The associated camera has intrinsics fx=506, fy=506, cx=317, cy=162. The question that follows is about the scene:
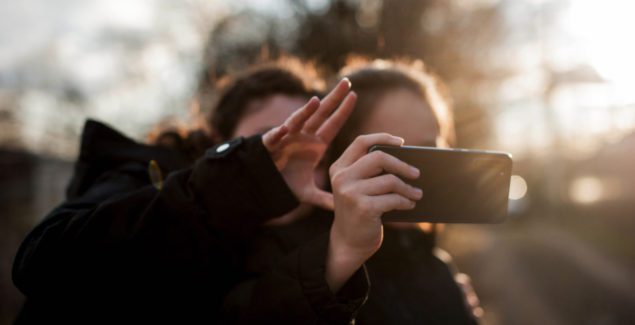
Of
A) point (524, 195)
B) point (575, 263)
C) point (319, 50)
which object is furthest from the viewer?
point (524, 195)

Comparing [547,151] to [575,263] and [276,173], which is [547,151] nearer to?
[575,263]

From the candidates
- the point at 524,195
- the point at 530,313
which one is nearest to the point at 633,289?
the point at 530,313

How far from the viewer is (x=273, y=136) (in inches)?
60.2

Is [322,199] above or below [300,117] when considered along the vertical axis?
below

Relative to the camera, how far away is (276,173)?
1562 mm

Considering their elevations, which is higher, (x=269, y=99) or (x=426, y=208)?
(x=269, y=99)

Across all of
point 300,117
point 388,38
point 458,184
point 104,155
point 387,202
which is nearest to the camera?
point 387,202

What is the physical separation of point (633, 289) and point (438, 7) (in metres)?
6.44

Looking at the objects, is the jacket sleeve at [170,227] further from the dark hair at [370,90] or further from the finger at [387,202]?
the dark hair at [370,90]

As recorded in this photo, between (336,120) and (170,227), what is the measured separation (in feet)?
2.03

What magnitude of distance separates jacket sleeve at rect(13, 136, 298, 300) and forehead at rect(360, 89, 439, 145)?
1.92ft

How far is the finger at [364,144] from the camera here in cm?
129

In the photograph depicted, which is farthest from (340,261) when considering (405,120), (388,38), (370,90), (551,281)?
(551,281)

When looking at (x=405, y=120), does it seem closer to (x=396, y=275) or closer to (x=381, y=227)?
(x=396, y=275)
